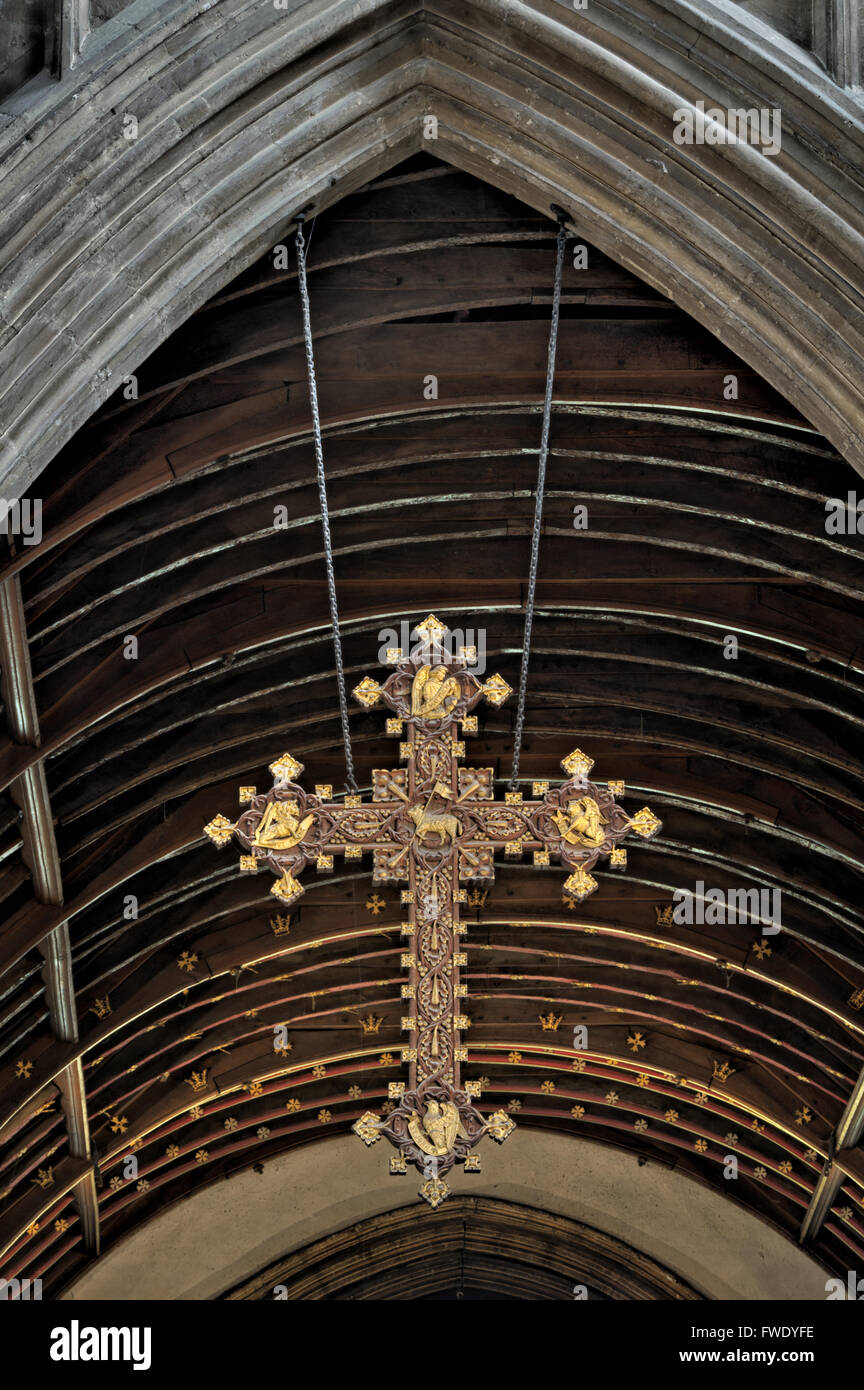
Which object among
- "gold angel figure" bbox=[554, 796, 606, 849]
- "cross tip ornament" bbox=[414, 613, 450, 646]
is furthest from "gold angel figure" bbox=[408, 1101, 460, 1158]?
"cross tip ornament" bbox=[414, 613, 450, 646]

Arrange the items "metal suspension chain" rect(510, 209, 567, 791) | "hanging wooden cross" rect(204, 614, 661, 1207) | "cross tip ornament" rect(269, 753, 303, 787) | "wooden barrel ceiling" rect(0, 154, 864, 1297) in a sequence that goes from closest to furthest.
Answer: "hanging wooden cross" rect(204, 614, 661, 1207) → "cross tip ornament" rect(269, 753, 303, 787) → "metal suspension chain" rect(510, 209, 567, 791) → "wooden barrel ceiling" rect(0, 154, 864, 1297)

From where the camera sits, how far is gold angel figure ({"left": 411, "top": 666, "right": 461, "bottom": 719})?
8.45 metres

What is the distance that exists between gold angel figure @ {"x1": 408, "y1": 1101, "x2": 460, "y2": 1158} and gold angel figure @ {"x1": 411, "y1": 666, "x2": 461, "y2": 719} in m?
1.73

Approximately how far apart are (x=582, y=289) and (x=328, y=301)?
1283 mm

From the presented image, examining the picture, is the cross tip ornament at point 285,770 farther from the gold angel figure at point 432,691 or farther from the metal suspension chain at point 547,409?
the metal suspension chain at point 547,409

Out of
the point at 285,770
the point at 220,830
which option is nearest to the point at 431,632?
the point at 285,770

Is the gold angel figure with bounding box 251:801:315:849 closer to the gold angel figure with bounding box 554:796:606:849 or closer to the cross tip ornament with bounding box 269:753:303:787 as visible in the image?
the cross tip ornament with bounding box 269:753:303:787

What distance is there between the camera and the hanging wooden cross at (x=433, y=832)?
27.2ft

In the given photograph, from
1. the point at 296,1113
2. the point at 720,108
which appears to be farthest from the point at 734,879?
the point at 720,108

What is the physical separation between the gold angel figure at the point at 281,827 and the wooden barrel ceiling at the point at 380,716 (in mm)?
1781

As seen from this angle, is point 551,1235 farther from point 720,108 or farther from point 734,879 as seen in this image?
point 720,108

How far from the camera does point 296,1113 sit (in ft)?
55.6

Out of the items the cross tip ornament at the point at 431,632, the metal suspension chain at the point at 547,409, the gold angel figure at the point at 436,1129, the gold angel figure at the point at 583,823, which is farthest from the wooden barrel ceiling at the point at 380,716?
the gold angel figure at the point at 436,1129

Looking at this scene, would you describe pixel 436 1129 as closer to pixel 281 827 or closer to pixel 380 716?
pixel 281 827
